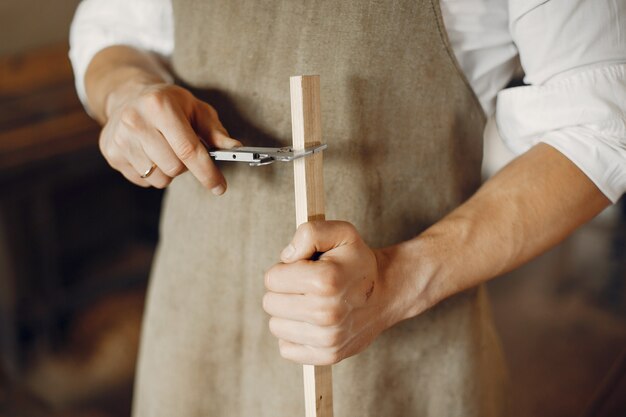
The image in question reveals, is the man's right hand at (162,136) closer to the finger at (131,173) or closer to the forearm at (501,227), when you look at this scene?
the finger at (131,173)

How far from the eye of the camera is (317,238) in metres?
0.58

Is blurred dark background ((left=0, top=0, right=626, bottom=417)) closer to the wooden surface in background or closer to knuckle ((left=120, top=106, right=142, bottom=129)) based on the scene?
the wooden surface in background

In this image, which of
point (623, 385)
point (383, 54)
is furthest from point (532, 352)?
point (383, 54)

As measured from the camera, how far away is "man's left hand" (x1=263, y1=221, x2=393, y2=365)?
1.89 feet

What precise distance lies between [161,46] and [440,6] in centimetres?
43

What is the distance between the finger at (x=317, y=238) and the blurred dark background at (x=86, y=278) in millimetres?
1571

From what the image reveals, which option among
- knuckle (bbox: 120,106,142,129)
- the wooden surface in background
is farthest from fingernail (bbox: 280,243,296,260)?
the wooden surface in background

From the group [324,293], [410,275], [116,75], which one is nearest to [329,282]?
[324,293]

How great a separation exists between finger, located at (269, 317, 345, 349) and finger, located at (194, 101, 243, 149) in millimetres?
185

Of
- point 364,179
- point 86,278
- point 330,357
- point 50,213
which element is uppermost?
point 364,179

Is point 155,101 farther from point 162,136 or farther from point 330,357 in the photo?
point 330,357

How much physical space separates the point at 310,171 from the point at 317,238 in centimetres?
6

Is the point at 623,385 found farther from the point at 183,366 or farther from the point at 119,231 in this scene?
the point at 119,231

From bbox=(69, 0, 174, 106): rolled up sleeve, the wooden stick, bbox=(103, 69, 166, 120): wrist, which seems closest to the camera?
the wooden stick
